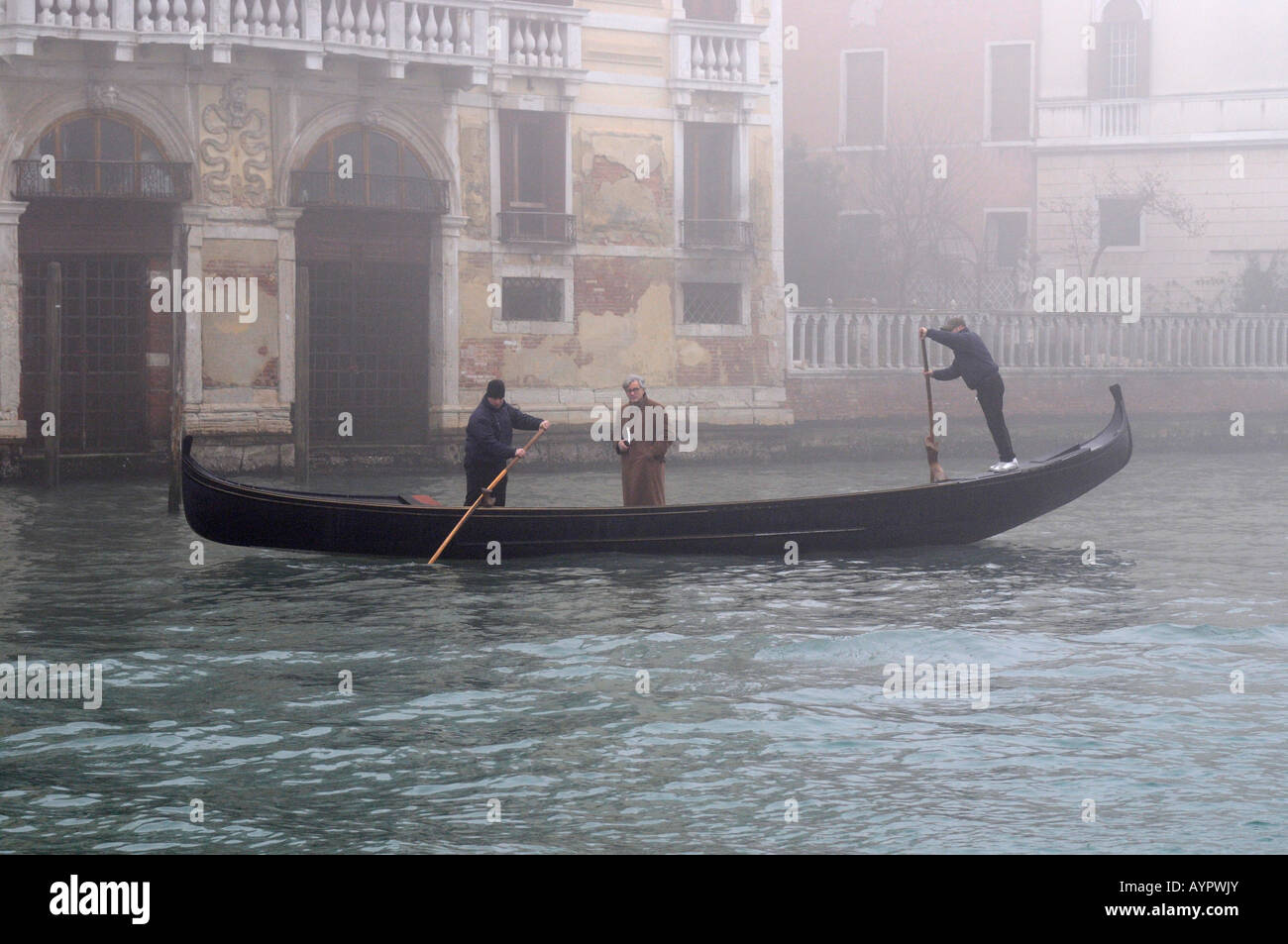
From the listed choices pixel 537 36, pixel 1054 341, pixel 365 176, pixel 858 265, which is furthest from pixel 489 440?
pixel 858 265

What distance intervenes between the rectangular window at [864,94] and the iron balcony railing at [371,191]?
39.6ft

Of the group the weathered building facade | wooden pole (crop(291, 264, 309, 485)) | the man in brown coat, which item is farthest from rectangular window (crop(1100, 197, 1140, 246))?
the man in brown coat

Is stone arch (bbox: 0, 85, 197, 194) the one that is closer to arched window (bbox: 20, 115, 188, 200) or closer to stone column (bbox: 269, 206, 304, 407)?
arched window (bbox: 20, 115, 188, 200)

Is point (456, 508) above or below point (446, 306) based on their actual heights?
below

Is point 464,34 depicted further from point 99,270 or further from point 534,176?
point 99,270

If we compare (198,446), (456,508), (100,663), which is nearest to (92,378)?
(198,446)

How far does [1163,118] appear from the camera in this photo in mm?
28516

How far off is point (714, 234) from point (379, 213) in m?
4.29

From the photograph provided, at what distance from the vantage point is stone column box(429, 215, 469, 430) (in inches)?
795
